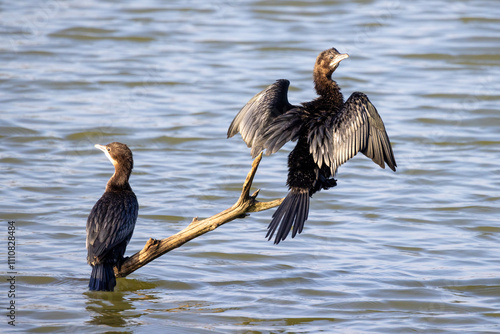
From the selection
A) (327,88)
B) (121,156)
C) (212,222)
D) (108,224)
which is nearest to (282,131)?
(327,88)

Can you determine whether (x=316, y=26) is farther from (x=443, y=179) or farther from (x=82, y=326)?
(x=82, y=326)

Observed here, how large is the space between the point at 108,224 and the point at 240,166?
4.17 meters

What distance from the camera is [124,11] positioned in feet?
55.6

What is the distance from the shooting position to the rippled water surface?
6426mm

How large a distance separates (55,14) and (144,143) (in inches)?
280

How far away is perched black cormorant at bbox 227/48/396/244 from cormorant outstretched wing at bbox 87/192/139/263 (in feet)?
3.64

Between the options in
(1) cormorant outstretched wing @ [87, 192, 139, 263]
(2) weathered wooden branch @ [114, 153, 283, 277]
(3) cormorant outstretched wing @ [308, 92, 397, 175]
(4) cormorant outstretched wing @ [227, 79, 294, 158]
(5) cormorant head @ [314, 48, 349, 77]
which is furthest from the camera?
(5) cormorant head @ [314, 48, 349, 77]

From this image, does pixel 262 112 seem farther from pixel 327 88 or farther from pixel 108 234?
pixel 108 234

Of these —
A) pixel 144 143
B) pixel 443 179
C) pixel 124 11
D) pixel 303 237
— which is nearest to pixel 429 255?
pixel 303 237

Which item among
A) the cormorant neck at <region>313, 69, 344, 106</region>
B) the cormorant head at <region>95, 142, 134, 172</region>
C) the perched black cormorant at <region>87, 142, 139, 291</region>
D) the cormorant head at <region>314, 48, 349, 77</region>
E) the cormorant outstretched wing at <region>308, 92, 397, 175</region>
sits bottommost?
the perched black cormorant at <region>87, 142, 139, 291</region>

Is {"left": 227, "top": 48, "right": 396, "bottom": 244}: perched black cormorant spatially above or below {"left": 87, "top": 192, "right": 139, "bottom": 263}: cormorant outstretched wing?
above

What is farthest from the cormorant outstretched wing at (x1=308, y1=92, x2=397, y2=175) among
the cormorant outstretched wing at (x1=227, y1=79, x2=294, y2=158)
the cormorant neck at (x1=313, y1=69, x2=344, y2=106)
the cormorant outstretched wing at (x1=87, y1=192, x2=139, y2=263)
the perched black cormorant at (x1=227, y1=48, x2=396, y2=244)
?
the cormorant outstretched wing at (x1=87, y1=192, x2=139, y2=263)

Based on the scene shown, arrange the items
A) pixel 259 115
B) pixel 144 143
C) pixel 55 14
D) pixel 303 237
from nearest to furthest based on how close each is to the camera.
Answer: pixel 259 115 < pixel 303 237 < pixel 144 143 < pixel 55 14

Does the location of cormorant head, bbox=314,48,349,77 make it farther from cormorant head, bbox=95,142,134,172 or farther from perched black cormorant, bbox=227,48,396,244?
cormorant head, bbox=95,142,134,172
